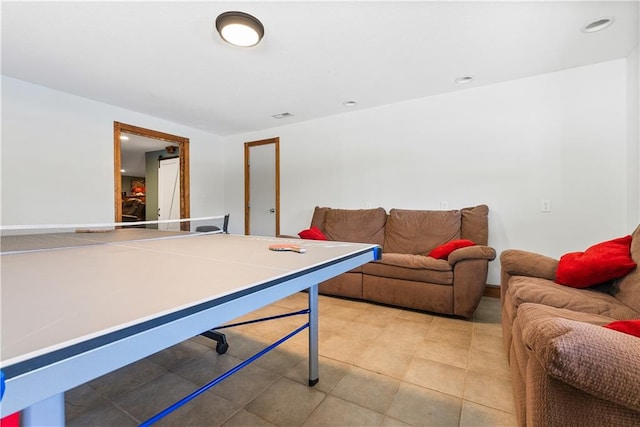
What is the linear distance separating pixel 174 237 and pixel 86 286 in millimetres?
1378

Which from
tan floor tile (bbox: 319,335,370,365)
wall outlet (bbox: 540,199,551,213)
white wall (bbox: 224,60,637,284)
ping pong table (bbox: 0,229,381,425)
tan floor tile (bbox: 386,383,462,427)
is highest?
white wall (bbox: 224,60,637,284)

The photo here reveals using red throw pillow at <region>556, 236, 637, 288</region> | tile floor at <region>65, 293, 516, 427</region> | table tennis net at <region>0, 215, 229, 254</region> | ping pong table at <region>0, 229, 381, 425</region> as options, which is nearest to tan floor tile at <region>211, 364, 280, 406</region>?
tile floor at <region>65, 293, 516, 427</region>

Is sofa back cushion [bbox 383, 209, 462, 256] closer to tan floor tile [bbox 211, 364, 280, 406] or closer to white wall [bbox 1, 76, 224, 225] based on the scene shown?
tan floor tile [bbox 211, 364, 280, 406]

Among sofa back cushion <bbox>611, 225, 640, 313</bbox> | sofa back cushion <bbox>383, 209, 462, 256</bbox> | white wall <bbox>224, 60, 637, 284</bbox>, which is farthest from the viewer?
sofa back cushion <bbox>383, 209, 462, 256</bbox>

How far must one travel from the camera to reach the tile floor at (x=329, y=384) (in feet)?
4.61

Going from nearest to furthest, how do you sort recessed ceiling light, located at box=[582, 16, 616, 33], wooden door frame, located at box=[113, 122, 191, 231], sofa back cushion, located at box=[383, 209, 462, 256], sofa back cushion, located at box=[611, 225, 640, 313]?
sofa back cushion, located at box=[611, 225, 640, 313] < recessed ceiling light, located at box=[582, 16, 616, 33] < sofa back cushion, located at box=[383, 209, 462, 256] < wooden door frame, located at box=[113, 122, 191, 231]

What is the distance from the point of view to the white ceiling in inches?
79.0

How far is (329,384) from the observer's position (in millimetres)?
1660

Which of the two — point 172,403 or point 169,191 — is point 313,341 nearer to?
point 172,403

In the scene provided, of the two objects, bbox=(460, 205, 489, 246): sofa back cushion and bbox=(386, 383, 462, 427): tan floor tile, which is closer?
bbox=(386, 383, 462, 427): tan floor tile

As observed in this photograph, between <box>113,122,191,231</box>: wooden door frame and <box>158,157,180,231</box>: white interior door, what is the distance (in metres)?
0.68

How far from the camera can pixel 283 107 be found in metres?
3.94

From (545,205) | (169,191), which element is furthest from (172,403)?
(169,191)

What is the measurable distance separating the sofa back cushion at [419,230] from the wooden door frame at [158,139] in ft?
11.3
